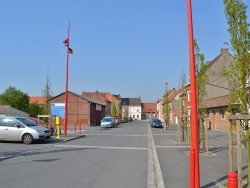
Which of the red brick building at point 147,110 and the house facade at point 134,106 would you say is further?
the red brick building at point 147,110

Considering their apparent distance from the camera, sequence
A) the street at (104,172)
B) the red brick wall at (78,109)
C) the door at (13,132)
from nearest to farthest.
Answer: the street at (104,172)
the door at (13,132)
the red brick wall at (78,109)

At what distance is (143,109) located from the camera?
6698 inches

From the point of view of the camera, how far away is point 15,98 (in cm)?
8388

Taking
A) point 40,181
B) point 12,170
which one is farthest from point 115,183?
point 12,170

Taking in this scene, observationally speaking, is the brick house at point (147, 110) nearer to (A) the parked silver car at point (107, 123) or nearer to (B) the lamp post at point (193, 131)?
(A) the parked silver car at point (107, 123)

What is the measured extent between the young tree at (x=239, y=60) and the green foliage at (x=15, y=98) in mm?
77046

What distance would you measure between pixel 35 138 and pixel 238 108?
14631mm

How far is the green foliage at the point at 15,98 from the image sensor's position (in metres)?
83.0

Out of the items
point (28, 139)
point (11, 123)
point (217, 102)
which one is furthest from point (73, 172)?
point (217, 102)

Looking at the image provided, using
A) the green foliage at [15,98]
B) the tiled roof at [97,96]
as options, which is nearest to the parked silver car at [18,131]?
the green foliage at [15,98]

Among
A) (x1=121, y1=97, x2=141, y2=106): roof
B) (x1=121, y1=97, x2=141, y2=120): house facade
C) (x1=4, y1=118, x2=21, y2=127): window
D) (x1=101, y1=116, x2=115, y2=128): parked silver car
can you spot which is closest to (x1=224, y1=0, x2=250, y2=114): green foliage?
(x1=4, y1=118, x2=21, y2=127): window

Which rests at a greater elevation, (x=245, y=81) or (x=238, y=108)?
(x=245, y=81)

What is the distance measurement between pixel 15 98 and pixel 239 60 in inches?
3201

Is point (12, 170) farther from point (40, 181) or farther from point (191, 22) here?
point (191, 22)
